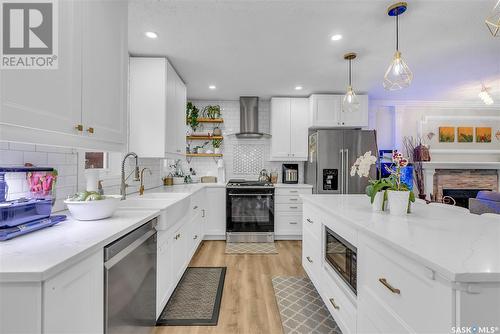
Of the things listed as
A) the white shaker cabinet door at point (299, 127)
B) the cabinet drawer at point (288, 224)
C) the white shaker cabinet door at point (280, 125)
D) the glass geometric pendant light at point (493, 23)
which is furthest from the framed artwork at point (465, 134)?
the cabinet drawer at point (288, 224)

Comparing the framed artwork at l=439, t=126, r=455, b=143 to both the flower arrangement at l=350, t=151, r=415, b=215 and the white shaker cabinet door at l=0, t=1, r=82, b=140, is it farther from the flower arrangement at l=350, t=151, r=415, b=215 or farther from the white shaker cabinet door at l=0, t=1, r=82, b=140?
the white shaker cabinet door at l=0, t=1, r=82, b=140

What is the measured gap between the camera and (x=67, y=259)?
0.83 metres

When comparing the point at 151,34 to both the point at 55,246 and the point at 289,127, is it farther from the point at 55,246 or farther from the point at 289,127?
the point at 289,127

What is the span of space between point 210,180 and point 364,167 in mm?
3108

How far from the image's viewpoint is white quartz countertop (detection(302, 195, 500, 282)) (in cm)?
74

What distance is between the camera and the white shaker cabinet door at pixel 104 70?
1.40 m

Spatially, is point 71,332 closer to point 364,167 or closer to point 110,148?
point 110,148

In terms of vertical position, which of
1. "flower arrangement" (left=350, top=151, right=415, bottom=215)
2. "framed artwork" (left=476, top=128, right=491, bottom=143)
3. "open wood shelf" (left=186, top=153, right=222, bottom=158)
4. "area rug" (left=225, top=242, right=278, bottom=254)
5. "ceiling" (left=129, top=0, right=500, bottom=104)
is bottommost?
"area rug" (left=225, top=242, right=278, bottom=254)

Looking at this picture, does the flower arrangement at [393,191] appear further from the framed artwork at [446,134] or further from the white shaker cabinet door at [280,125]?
the framed artwork at [446,134]

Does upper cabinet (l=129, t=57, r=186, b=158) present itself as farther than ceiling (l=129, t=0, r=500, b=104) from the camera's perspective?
Yes

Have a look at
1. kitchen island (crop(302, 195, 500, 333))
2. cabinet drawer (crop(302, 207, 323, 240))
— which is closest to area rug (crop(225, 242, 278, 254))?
cabinet drawer (crop(302, 207, 323, 240))

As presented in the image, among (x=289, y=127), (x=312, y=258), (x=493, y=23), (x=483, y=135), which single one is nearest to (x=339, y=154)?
(x=289, y=127)

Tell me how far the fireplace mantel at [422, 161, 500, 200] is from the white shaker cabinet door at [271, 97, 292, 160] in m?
2.83

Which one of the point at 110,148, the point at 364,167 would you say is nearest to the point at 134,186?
the point at 110,148
